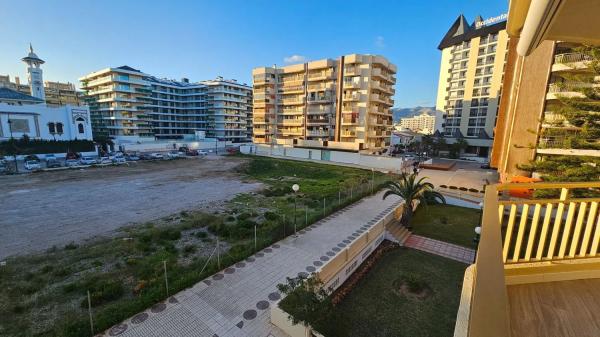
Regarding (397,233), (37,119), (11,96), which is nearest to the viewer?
(397,233)

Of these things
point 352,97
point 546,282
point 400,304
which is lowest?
point 400,304

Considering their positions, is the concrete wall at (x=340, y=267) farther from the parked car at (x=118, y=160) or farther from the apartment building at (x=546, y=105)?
the parked car at (x=118, y=160)

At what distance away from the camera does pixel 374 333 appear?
8742mm

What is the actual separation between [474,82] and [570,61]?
34591 mm

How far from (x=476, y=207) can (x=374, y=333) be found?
17.4 m

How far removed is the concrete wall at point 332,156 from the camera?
37.6 metres

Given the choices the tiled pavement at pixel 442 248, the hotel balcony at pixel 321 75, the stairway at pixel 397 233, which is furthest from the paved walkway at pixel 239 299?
the hotel balcony at pixel 321 75

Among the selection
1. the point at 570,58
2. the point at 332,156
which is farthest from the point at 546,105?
the point at 332,156

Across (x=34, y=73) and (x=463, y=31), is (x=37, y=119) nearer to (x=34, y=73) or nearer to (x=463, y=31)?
(x=34, y=73)

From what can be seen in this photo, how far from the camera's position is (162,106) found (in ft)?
258

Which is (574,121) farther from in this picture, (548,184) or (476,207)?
(548,184)

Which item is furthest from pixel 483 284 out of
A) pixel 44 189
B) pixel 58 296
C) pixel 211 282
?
pixel 44 189

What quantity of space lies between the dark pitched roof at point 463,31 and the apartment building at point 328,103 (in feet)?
61.0

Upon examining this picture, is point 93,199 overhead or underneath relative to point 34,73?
underneath
